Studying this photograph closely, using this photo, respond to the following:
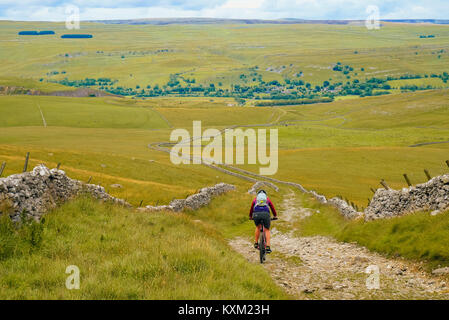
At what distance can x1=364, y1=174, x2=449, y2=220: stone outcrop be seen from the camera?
17844 millimetres

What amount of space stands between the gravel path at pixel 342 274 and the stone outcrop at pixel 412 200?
9.96ft

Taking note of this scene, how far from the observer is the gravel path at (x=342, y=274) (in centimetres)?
1255

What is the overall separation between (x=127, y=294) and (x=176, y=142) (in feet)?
473

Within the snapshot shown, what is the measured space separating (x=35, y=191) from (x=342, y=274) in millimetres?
12626

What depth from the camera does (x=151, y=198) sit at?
3922 centimetres
